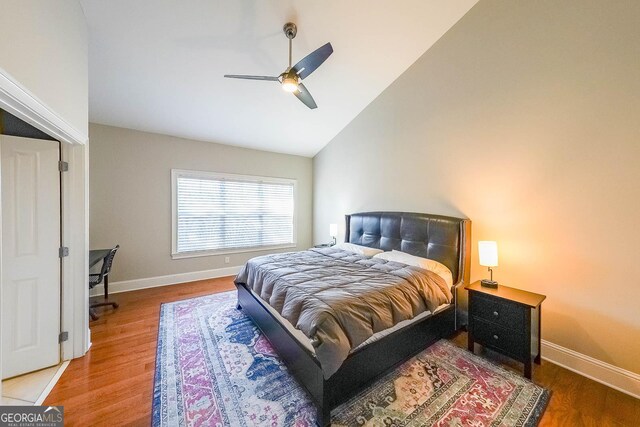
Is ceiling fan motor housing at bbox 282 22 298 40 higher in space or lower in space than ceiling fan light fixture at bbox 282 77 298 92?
higher

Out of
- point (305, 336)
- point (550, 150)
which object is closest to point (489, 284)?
point (550, 150)

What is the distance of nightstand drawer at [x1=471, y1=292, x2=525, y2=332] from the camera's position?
2054mm

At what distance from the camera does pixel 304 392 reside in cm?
184

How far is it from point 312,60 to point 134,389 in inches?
120

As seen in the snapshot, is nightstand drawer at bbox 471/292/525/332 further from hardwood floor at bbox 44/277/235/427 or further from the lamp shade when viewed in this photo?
hardwood floor at bbox 44/277/235/427

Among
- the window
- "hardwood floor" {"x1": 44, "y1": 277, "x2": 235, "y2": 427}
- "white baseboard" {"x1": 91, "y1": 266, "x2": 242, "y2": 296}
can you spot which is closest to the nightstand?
"hardwood floor" {"x1": 44, "y1": 277, "x2": 235, "y2": 427}

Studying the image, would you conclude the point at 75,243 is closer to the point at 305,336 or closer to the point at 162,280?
the point at 162,280

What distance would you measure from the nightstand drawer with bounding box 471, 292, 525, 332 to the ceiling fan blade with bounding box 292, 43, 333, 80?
2615 mm

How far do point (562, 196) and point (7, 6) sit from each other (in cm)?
411

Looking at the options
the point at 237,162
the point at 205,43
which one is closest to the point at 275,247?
the point at 237,162

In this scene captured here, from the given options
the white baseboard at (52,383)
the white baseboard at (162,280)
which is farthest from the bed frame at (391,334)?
the white baseboard at (162,280)

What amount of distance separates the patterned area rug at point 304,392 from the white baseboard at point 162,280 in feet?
6.13

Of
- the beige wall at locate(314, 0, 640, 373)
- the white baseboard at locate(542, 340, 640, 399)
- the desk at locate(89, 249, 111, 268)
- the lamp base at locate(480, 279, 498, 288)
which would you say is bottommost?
the white baseboard at locate(542, 340, 640, 399)

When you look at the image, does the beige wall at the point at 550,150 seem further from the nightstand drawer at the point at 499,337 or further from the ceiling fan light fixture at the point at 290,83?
the ceiling fan light fixture at the point at 290,83
